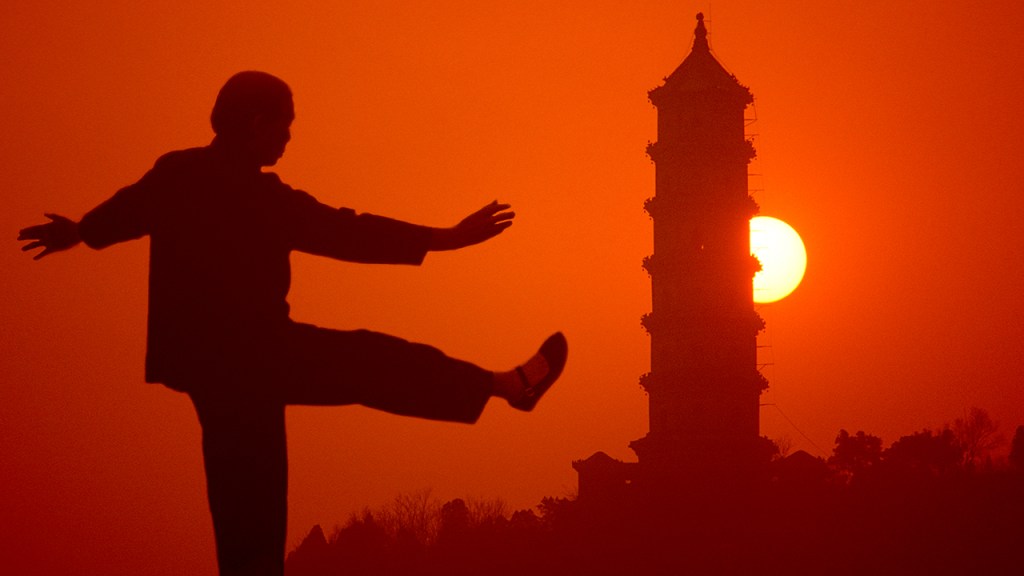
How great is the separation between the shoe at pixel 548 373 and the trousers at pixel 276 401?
38cm

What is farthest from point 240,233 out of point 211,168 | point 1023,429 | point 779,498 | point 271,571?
point 1023,429

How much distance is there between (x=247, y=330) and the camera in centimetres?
566

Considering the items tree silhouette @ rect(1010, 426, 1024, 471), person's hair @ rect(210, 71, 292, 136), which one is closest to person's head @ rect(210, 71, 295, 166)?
person's hair @ rect(210, 71, 292, 136)

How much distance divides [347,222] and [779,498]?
2726 inches

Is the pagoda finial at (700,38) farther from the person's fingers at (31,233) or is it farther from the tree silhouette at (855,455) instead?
the person's fingers at (31,233)

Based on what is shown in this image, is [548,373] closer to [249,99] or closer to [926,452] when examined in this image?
[249,99]

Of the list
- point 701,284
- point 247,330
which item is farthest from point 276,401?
point 701,284

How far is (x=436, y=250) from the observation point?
6164mm

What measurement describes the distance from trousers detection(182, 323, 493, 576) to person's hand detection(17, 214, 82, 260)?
984 mm

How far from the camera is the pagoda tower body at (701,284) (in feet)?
249

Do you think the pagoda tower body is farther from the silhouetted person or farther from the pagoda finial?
the silhouetted person

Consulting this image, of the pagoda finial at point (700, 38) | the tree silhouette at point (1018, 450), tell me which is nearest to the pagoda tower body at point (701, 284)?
the pagoda finial at point (700, 38)

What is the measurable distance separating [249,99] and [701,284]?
72204 mm

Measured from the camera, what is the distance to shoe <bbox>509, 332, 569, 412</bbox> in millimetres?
6145
